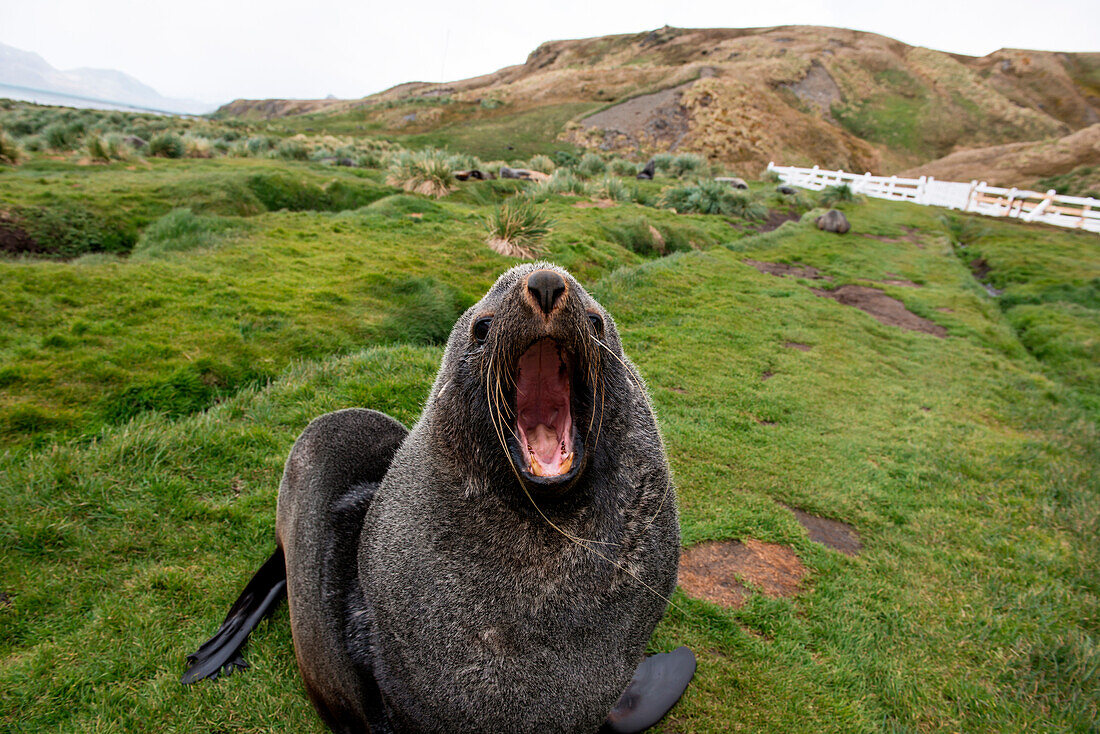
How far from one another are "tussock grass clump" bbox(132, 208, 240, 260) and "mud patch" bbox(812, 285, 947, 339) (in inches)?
465

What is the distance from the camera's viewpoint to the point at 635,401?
2.03m

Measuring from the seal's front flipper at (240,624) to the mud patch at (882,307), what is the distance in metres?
11.3

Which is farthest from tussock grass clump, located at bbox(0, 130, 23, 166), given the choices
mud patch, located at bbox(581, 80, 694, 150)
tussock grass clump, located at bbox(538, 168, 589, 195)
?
mud patch, located at bbox(581, 80, 694, 150)

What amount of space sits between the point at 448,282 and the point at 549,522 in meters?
7.36

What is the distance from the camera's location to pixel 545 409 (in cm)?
173

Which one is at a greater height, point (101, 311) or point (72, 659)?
point (101, 311)

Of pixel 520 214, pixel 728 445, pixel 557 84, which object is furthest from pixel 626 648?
pixel 557 84

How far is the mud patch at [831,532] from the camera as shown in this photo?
4336mm

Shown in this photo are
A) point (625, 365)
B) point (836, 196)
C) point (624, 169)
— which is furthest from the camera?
point (624, 169)

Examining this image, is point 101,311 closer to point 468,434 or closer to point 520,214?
point 468,434

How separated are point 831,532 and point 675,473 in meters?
1.35

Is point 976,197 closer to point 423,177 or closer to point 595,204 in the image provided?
point 595,204

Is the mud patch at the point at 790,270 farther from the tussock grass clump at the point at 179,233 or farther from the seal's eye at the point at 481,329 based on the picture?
the seal's eye at the point at 481,329

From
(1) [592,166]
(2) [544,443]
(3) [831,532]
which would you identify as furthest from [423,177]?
(2) [544,443]
